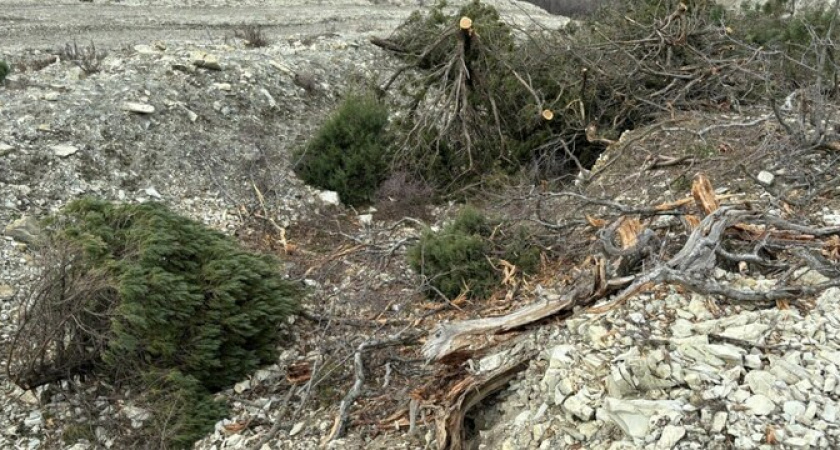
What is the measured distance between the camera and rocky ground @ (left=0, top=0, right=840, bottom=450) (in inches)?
111

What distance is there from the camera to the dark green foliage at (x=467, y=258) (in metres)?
5.37

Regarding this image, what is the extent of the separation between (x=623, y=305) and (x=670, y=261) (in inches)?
19.9

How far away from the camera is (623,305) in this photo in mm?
3527

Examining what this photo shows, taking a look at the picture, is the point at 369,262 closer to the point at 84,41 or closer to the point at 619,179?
the point at 619,179

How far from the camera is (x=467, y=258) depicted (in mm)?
5508

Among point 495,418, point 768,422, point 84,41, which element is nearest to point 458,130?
point 495,418

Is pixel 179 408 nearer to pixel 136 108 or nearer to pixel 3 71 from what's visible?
pixel 136 108

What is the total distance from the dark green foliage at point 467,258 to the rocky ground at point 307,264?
1.07 ft

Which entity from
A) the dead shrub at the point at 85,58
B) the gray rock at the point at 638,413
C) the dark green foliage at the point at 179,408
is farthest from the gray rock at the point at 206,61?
the gray rock at the point at 638,413

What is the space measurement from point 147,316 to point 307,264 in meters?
2.25

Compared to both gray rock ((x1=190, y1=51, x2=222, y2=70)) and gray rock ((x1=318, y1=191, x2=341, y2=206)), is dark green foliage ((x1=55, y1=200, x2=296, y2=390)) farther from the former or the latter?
gray rock ((x1=190, y1=51, x2=222, y2=70))

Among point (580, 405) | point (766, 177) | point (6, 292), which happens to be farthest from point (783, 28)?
point (6, 292)

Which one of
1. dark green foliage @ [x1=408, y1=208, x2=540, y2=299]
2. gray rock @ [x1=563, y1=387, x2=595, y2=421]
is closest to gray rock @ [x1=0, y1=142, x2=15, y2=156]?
dark green foliage @ [x1=408, y1=208, x2=540, y2=299]

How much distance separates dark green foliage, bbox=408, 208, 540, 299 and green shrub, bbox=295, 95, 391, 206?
7.78ft
